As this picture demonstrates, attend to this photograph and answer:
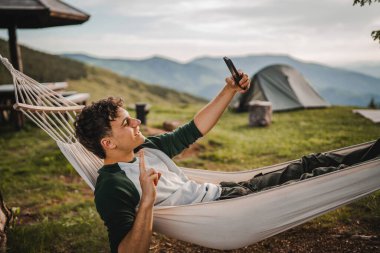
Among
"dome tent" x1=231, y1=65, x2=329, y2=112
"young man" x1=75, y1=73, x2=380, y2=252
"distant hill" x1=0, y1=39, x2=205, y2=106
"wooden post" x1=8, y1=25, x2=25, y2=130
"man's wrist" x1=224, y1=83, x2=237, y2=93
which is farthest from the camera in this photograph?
"distant hill" x1=0, y1=39, x2=205, y2=106

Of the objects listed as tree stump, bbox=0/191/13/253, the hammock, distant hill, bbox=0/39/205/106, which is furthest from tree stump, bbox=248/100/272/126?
distant hill, bbox=0/39/205/106

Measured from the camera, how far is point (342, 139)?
5871 millimetres

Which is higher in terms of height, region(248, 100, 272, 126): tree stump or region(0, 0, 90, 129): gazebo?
region(0, 0, 90, 129): gazebo

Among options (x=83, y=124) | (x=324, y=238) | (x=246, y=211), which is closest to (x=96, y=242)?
(x=83, y=124)

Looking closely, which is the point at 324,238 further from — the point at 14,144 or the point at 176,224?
the point at 14,144

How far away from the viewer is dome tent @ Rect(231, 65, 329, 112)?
10.2m

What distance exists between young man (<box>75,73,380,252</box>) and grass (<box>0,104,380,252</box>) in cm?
90

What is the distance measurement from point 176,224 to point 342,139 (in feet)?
17.0

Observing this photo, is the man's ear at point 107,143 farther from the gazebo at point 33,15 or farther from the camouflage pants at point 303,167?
the gazebo at point 33,15

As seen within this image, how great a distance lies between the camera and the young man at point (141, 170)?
138 cm

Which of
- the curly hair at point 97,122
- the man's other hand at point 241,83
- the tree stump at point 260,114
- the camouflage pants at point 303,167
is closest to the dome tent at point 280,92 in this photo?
the tree stump at point 260,114

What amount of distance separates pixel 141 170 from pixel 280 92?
9736 mm

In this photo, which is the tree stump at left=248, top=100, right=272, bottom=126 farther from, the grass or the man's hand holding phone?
the man's hand holding phone

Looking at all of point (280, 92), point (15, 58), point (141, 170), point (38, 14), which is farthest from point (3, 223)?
point (280, 92)
